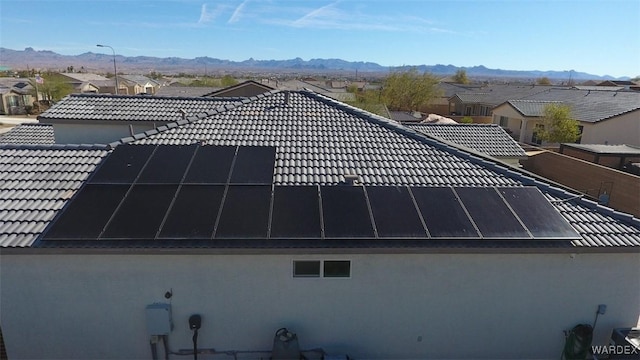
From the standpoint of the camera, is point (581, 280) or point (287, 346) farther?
point (581, 280)

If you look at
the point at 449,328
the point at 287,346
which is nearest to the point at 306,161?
the point at 287,346

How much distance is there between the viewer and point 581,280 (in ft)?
25.9

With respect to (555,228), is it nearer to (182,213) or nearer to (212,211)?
(212,211)

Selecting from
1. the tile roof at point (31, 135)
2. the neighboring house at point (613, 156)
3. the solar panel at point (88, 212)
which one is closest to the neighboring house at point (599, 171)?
the neighboring house at point (613, 156)

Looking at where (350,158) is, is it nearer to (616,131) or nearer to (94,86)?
(616,131)

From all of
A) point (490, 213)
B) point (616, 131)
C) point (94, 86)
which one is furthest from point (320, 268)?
point (94, 86)

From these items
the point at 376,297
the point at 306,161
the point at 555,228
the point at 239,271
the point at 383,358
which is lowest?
the point at 383,358

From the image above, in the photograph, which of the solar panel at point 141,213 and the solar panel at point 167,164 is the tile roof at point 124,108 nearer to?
the solar panel at point 167,164

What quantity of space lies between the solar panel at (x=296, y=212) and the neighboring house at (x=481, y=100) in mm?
50356

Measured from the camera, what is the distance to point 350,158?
1000 cm

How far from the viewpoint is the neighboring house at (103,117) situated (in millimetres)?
13852

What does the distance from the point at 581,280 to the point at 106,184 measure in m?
11.0

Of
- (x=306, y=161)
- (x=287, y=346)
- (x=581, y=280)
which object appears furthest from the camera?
(x=306, y=161)

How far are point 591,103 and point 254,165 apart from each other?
42.5 meters
